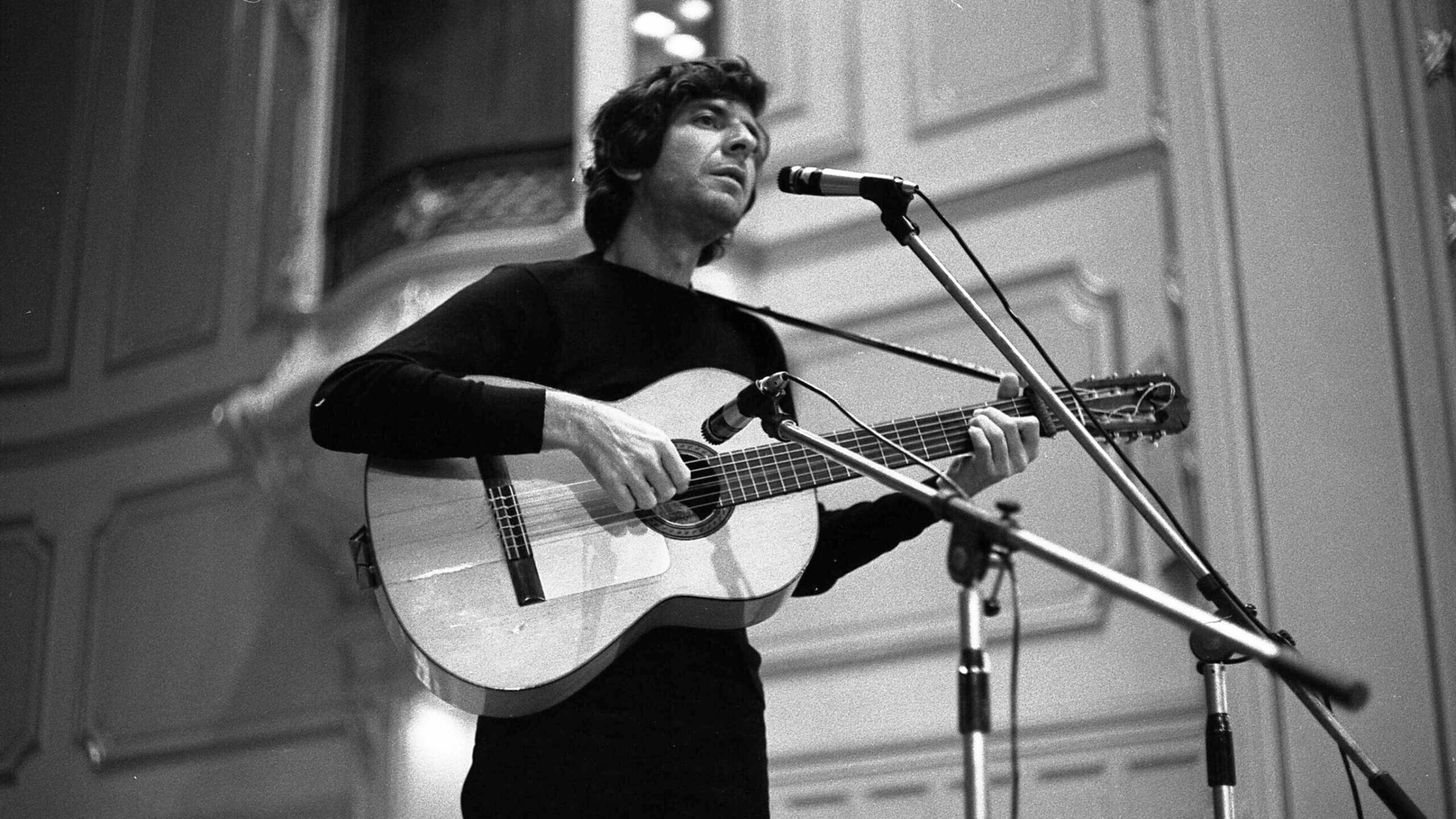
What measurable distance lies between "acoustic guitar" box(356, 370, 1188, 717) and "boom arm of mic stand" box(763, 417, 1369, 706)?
500 mm

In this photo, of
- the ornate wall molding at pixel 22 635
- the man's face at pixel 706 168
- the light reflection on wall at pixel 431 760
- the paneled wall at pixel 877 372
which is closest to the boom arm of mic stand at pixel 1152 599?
the man's face at pixel 706 168

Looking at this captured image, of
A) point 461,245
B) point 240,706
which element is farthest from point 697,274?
point 240,706

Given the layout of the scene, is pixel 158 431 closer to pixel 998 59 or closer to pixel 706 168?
pixel 998 59

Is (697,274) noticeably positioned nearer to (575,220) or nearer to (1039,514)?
(575,220)

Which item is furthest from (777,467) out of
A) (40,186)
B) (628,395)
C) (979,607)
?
(40,186)

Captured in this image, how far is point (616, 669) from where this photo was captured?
6.45ft

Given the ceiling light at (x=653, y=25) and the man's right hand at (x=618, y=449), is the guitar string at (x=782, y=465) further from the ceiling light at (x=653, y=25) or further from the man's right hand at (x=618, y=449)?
the ceiling light at (x=653, y=25)

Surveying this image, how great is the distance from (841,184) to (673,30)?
2.35 metres

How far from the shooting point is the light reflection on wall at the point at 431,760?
12.7ft

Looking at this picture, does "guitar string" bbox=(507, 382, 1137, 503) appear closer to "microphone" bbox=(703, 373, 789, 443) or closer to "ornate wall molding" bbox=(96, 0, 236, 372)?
"microphone" bbox=(703, 373, 789, 443)

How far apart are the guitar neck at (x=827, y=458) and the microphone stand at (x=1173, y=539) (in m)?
0.20

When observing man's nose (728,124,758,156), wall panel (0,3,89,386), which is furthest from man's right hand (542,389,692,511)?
wall panel (0,3,89,386)

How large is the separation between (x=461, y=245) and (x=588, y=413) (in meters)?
1.85

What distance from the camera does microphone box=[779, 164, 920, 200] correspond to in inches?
74.7
